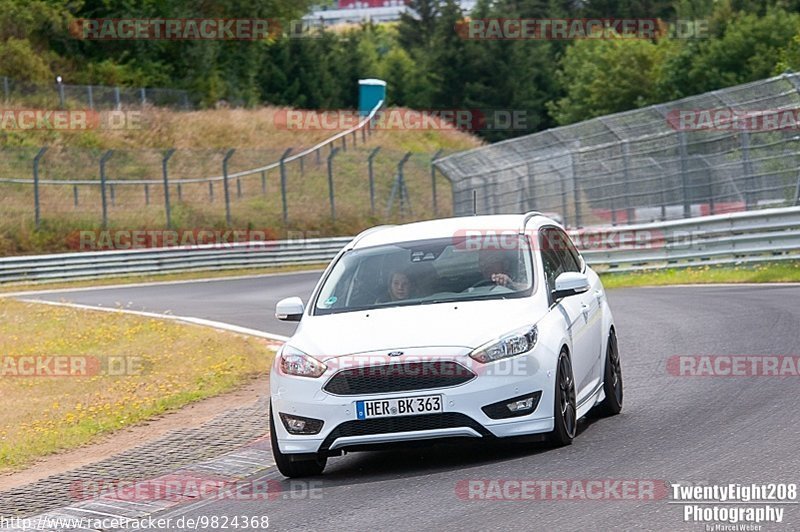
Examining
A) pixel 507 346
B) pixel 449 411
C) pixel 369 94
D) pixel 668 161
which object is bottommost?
pixel 369 94

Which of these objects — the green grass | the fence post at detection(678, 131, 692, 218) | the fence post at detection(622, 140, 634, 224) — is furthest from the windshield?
the fence post at detection(622, 140, 634, 224)

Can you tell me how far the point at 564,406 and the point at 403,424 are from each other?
1.12 metres

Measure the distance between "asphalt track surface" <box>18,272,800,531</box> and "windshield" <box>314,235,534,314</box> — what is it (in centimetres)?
107

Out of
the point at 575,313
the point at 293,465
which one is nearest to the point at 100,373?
the point at 293,465

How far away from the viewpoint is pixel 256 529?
24.4ft

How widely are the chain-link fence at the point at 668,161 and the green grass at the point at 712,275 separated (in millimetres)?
1442

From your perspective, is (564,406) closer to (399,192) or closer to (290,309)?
(290,309)

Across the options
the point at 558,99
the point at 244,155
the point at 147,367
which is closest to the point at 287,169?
the point at 244,155

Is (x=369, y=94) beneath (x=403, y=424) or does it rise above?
beneath

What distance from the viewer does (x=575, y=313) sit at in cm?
982

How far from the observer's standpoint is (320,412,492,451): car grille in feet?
27.9

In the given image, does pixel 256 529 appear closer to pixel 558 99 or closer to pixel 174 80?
pixel 174 80

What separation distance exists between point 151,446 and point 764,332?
6777 millimetres

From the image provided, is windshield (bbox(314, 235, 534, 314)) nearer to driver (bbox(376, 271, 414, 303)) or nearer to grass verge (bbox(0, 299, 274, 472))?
driver (bbox(376, 271, 414, 303))
